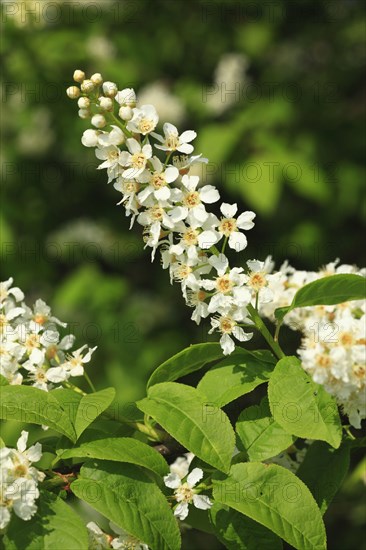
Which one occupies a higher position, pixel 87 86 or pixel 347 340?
pixel 87 86

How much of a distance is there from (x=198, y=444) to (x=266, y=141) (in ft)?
12.6

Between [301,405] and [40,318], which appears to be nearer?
[301,405]

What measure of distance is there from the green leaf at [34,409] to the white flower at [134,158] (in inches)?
19.9

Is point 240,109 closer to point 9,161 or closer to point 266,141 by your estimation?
point 266,141

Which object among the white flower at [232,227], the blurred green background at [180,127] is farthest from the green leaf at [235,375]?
the blurred green background at [180,127]

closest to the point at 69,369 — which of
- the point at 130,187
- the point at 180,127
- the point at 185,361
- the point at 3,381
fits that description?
the point at 3,381

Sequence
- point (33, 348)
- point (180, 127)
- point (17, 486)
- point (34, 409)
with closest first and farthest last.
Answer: point (17, 486) < point (34, 409) < point (33, 348) < point (180, 127)

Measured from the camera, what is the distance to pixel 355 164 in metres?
5.84

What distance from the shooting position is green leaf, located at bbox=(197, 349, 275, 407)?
1.89m

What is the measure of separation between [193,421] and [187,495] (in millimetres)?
161

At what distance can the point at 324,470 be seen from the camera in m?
2.02

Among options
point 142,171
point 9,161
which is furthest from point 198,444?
point 9,161

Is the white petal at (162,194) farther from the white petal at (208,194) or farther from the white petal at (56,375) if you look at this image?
the white petal at (56,375)

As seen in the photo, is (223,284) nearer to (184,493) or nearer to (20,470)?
(184,493)
